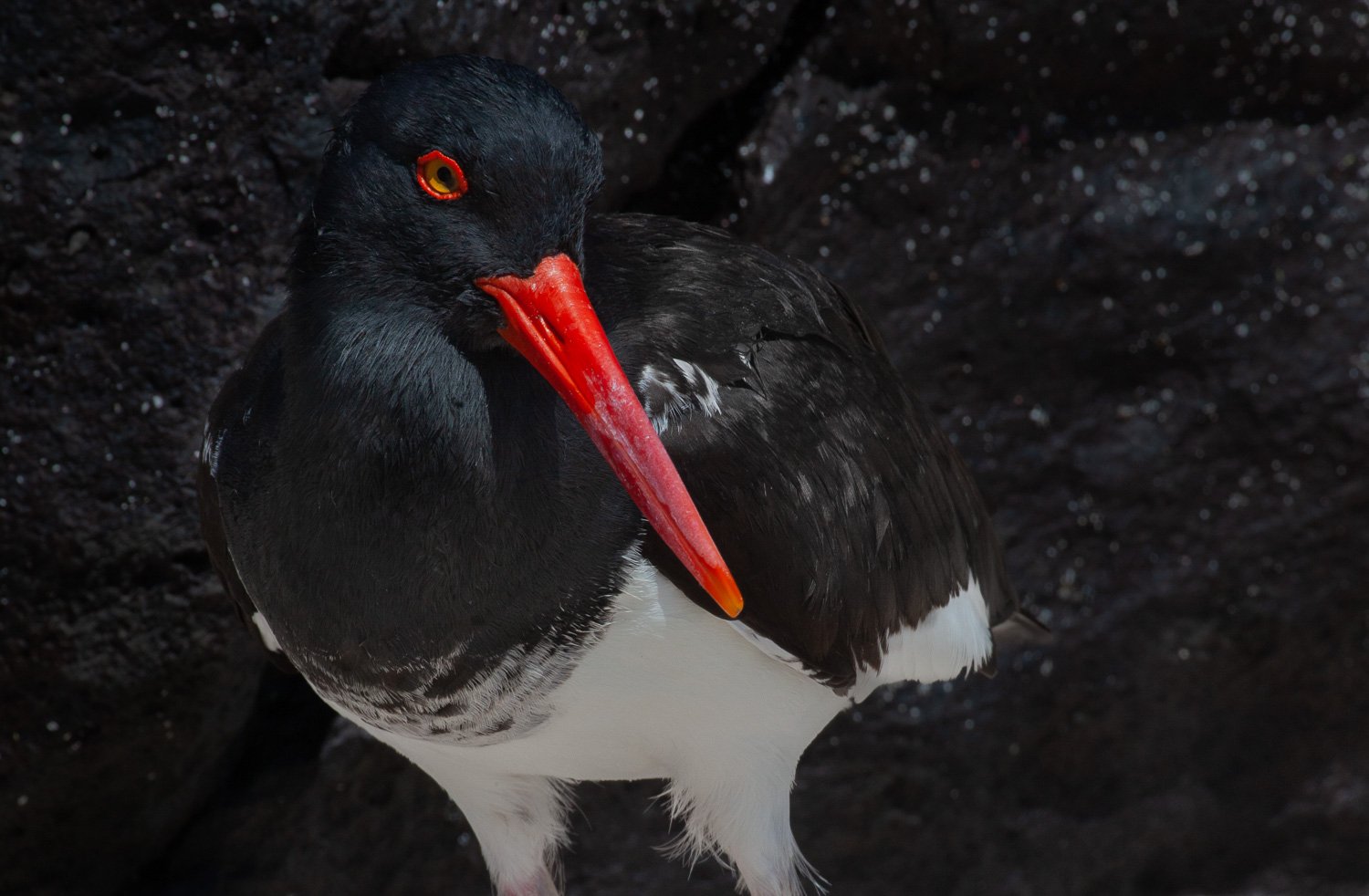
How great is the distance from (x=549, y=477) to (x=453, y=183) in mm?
472

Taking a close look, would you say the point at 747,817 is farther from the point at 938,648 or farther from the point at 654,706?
the point at 938,648

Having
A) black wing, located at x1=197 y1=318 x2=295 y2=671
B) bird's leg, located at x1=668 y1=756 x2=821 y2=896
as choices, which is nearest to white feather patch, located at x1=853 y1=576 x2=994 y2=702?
bird's leg, located at x1=668 y1=756 x2=821 y2=896

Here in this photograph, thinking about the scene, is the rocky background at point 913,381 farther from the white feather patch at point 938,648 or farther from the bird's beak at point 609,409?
the bird's beak at point 609,409

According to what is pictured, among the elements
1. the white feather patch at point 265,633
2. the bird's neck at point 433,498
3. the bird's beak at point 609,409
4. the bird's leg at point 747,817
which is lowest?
the white feather patch at point 265,633

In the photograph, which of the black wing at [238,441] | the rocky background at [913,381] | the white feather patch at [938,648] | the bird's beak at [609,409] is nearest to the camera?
the bird's beak at [609,409]

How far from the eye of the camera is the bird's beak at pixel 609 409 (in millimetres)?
1973

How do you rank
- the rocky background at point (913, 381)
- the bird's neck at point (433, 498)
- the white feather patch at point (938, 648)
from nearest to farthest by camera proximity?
the bird's neck at point (433, 498) < the white feather patch at point (938, 648) < the rocky background at point (913, 381)

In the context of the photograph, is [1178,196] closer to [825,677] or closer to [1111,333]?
[1111,333]

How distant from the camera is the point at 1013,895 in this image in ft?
14.5

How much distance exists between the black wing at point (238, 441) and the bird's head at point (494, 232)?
0.89 feet

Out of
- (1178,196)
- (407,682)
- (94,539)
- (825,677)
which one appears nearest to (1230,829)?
(1178,196)

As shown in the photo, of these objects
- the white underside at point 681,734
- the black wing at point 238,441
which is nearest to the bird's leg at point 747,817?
the white underside at point 681,734

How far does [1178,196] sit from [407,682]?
2.90m

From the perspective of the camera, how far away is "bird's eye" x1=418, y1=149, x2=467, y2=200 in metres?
2.01
